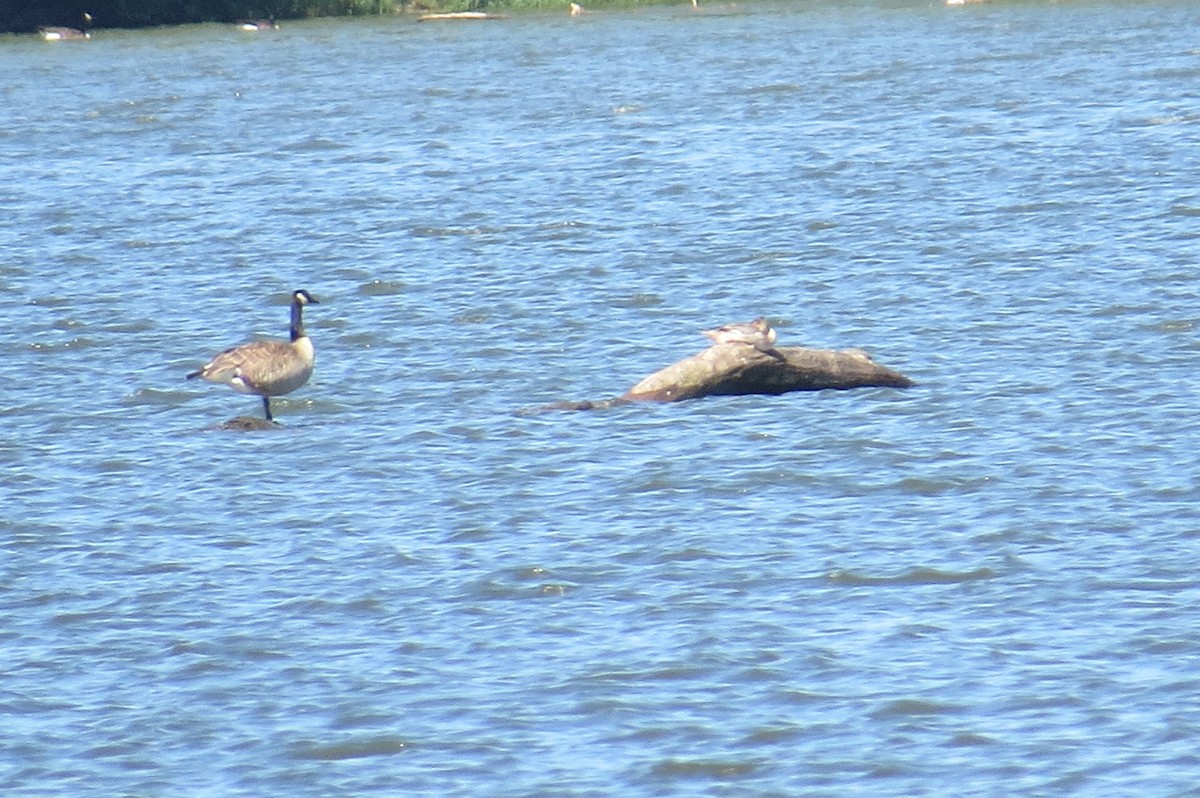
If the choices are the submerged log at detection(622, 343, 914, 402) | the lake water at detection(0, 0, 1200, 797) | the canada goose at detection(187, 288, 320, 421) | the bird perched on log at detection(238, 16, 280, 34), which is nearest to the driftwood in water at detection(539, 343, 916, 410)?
the submerged log at detection(622, 343, 914, 402)

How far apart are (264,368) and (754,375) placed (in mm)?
3309

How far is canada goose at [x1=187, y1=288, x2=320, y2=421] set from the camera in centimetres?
1398

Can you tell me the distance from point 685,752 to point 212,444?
6.50 metres

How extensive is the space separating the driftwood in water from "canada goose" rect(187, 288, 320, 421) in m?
1.73

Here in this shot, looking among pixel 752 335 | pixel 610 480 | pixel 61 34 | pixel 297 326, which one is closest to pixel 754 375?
pixel 752 335

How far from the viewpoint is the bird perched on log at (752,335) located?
14.0 meters

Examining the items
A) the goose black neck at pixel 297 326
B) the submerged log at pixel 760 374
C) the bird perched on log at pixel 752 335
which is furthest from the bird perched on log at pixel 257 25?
the bird perched on log at pixel 752 335

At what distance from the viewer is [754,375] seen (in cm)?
1435

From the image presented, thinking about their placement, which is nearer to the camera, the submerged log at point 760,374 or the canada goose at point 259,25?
the submerged log at point 760,374

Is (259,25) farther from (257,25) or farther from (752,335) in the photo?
(752,335)

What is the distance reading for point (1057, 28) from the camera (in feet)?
144

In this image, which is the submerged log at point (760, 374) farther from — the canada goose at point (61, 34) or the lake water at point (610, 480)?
the canada goose at point (61, 34)

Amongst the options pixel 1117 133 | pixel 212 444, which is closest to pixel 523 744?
pixel 212 444

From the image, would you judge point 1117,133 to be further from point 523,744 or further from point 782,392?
point 523,744
